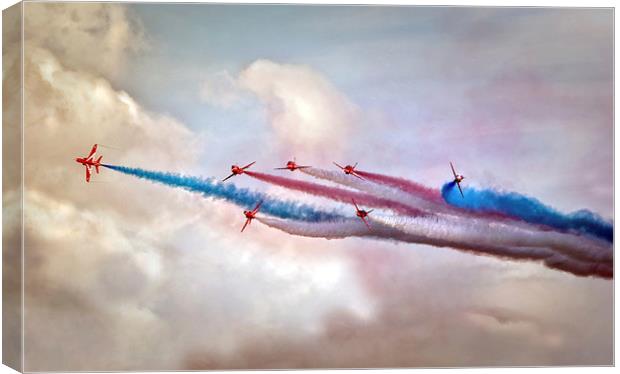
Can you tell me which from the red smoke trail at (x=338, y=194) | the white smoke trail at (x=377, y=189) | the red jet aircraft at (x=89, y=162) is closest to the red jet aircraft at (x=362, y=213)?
the red smoke trail at (x=338, y=194)

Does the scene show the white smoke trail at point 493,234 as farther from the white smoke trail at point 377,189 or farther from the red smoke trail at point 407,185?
the red smoke trail at point 407,185

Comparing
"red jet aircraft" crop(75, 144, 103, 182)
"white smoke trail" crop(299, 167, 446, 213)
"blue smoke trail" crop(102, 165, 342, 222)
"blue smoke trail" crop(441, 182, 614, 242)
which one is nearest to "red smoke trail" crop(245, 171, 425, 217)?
"white smoke trail" crop(299, 167, 446, 213)

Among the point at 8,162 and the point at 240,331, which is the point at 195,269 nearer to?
the point at 240,331

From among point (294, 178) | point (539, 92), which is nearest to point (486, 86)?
point (539, 92)

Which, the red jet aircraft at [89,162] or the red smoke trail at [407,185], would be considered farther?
the red smoke trail at [407,185]

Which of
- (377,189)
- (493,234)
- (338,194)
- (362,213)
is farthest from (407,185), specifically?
(493,234)

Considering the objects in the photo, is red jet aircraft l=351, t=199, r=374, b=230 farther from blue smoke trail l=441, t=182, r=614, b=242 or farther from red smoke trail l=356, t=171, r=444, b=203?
blue smoke trail l=441, t=182, r=614, b=242
